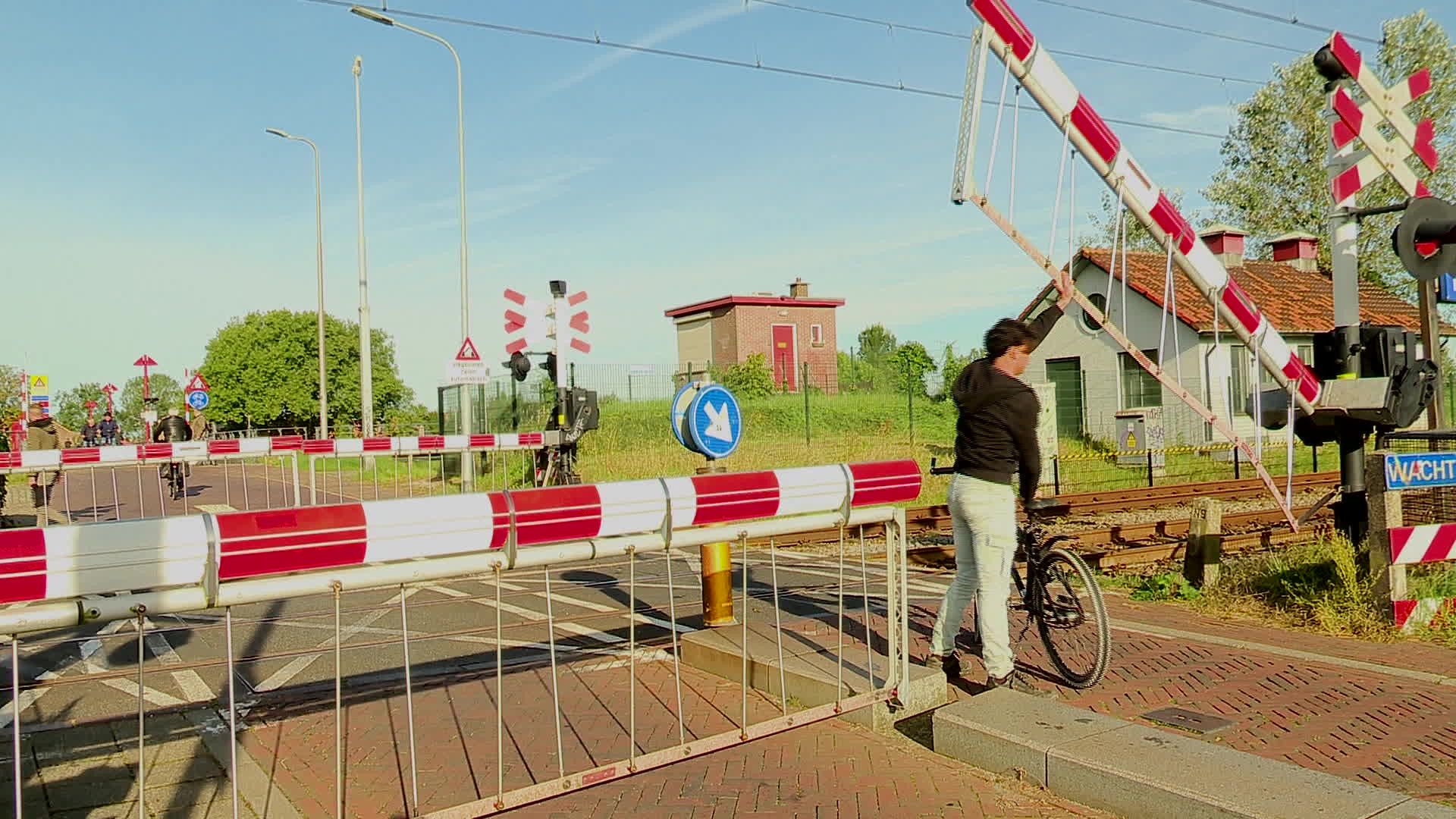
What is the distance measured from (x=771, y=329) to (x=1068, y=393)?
82.8ft

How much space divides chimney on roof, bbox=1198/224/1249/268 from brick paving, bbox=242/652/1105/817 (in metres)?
31.3

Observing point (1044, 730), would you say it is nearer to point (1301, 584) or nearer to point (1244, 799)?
point (1244, 799)

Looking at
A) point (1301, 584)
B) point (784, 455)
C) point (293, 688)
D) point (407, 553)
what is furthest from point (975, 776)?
point (784, 455)

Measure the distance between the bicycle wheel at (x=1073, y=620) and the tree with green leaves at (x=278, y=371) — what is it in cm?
7187

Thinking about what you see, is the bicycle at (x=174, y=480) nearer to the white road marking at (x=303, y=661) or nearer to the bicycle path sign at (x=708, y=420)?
the white road marking at (x=303, y=661)

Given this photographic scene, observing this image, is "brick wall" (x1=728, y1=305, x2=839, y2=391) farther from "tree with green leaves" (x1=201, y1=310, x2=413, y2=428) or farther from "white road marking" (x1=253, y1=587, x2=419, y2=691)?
"white road marking" (x1=253, y1=587, x2=419, y2=691)

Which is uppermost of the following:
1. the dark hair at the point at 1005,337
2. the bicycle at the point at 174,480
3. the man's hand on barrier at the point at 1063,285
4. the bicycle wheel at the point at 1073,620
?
the man's hand on barrier at the point at 1063,285

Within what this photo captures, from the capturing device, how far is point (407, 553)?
A: 3354mm

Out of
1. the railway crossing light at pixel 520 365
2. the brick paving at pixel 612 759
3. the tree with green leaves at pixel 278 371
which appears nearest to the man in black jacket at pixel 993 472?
the brick paving at pixel 612 759

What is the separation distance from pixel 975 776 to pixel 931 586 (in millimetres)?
4597

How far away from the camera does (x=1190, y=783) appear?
3.72 metres

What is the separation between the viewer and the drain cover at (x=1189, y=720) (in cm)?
475

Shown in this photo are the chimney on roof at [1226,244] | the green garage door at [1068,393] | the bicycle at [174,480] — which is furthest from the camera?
the chimney on roof at [1226,244]

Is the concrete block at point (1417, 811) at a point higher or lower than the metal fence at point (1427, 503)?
lower
